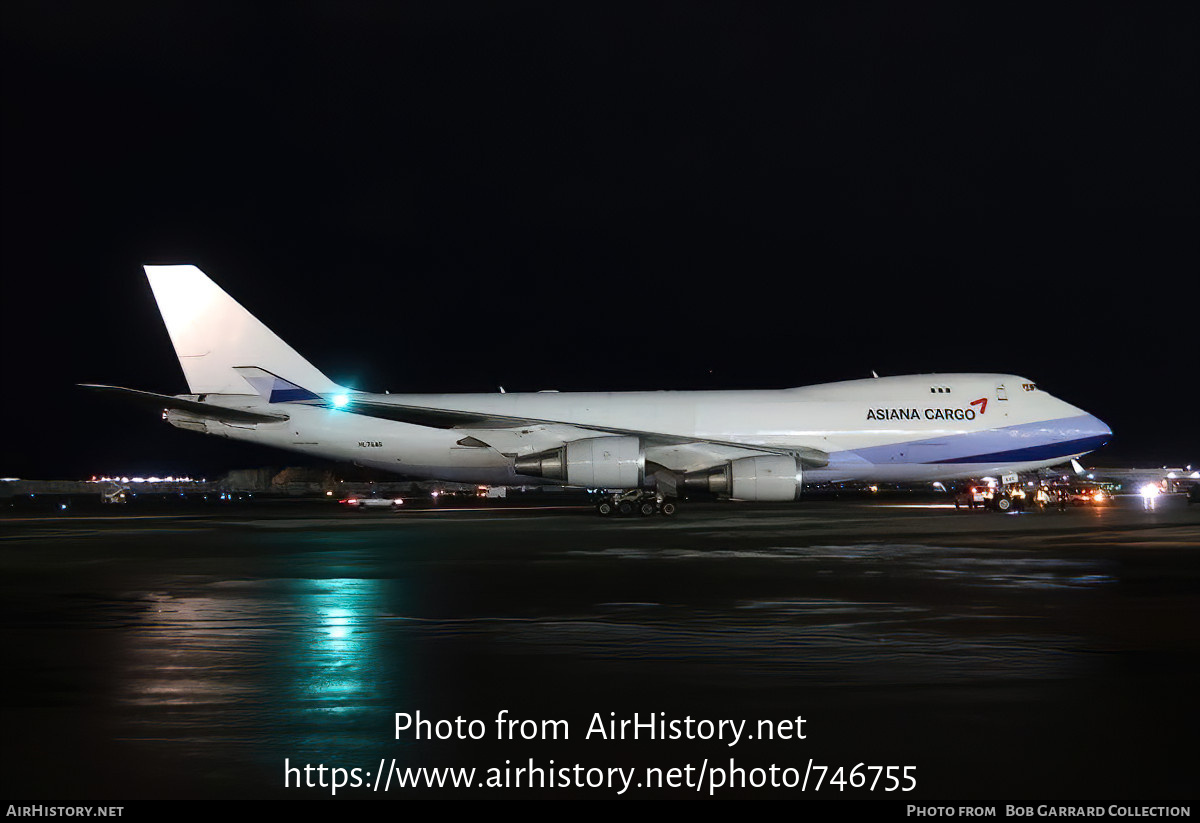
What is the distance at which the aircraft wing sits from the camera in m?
39.6

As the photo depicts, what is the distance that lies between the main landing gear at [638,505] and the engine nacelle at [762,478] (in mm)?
3182

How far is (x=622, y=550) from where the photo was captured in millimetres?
24828

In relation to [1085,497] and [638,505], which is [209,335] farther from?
[1085,497]

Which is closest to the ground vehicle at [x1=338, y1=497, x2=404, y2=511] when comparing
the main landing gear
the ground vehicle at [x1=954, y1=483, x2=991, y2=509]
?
the main landing gear

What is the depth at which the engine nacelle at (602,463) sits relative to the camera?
1492 inches

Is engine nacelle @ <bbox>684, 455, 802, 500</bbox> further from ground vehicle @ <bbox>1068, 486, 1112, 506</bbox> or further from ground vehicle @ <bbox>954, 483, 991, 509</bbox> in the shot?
ground vehicle @ <bbox>1068, 486, 1112, 506</bbox>

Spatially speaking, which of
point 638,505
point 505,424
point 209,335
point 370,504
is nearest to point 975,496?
point 638,505

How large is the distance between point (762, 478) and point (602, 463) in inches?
202

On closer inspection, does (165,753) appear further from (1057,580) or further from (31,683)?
(1057,580)

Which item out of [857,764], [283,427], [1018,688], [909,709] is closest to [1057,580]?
[1018,688]

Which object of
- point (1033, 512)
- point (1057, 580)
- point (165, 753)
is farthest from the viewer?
point (1033, 512)

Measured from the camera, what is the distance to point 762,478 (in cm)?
3656

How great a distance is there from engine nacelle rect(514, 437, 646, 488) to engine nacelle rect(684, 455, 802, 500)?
2.66 m

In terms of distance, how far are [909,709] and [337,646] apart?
5.89 meters
